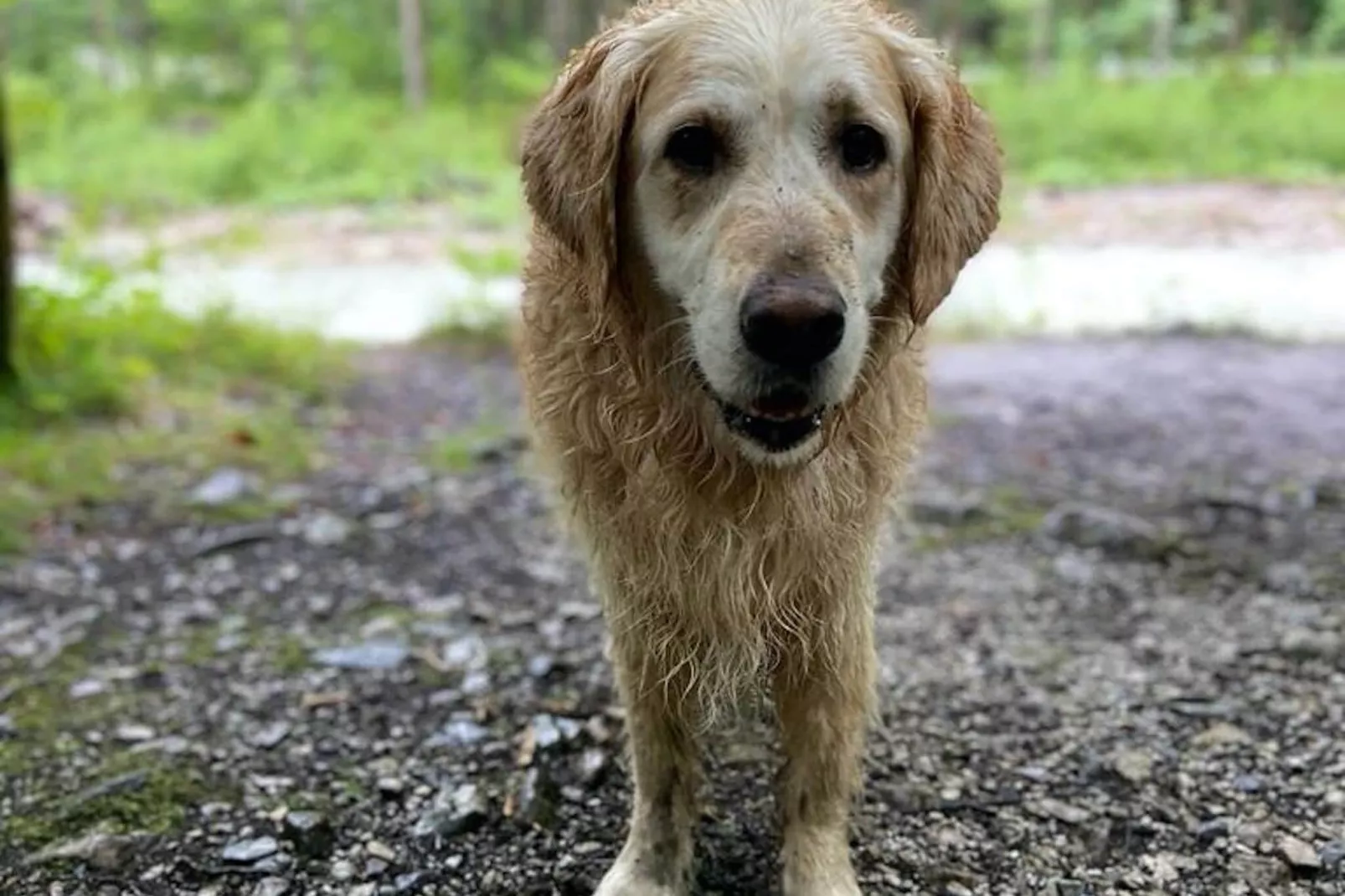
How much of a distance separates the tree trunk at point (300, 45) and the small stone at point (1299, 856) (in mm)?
23772

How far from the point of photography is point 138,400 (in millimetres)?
5938

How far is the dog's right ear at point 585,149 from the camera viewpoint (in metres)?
2.36

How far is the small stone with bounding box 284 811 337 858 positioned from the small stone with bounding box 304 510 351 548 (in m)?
1.78

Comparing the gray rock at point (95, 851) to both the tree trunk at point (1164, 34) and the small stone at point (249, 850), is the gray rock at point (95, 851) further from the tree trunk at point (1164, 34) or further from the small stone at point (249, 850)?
the tree trunk at point (1164, 34)

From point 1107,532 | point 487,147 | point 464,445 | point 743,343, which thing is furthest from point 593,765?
point 487,147

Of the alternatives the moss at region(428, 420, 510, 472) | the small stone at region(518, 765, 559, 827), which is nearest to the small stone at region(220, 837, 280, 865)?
the small stone at region(518, 765, 559, 827)

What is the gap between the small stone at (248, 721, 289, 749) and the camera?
3.20 m

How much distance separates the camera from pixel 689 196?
2.27 m

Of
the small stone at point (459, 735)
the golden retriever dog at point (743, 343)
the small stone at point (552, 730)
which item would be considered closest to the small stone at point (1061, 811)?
the golden retriever dog at point (743, 343)

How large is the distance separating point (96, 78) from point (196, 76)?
211 centimetres

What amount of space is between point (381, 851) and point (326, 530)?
205cm

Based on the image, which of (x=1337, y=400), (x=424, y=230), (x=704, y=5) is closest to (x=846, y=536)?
(x=704, y=5)

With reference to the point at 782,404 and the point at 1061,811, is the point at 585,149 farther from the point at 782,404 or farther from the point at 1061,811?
the point at 1061,811

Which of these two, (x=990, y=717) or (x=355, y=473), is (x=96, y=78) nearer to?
(x=355, y=473)
